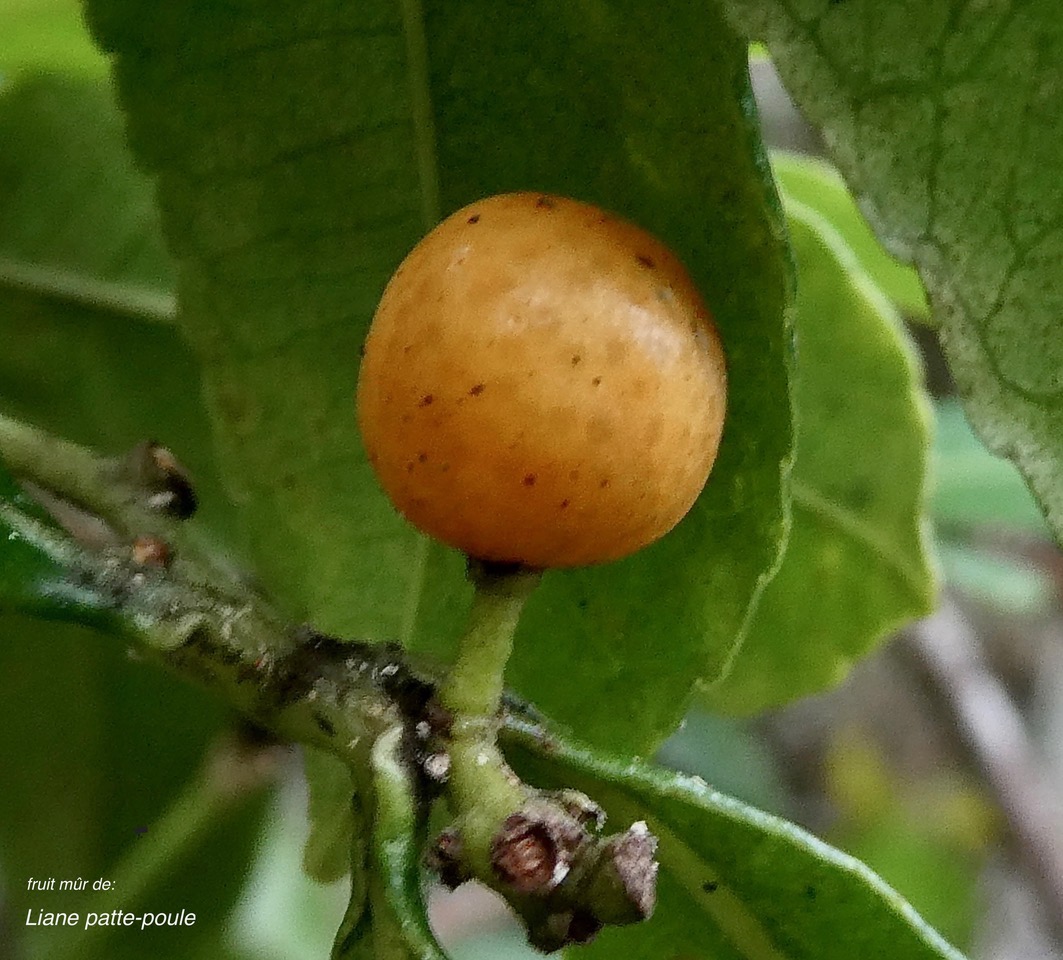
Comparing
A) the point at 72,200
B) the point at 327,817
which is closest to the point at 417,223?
the point at 327,817

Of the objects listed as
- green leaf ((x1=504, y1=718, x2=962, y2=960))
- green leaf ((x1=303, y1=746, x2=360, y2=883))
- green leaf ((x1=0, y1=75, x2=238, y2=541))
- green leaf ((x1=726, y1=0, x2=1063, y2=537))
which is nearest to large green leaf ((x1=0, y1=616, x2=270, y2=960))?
green leaf ((x1=0, y1=75, x2=238, y2=541))

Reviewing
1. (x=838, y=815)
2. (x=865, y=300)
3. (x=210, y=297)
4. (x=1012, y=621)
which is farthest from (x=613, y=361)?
(x=1012, y=621)

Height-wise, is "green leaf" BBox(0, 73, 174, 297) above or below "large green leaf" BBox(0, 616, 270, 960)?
above

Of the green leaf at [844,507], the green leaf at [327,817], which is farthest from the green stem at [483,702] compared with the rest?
the green leaf at [844,507]

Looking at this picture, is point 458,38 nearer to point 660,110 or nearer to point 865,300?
point 660,110

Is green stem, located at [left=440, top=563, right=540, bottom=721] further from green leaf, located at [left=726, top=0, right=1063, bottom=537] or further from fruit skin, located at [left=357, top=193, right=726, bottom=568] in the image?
green leaf, located at [left=726, top=0, right=1063, bottom=537]

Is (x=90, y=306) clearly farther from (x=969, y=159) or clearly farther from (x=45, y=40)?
(x=969, y=159)
